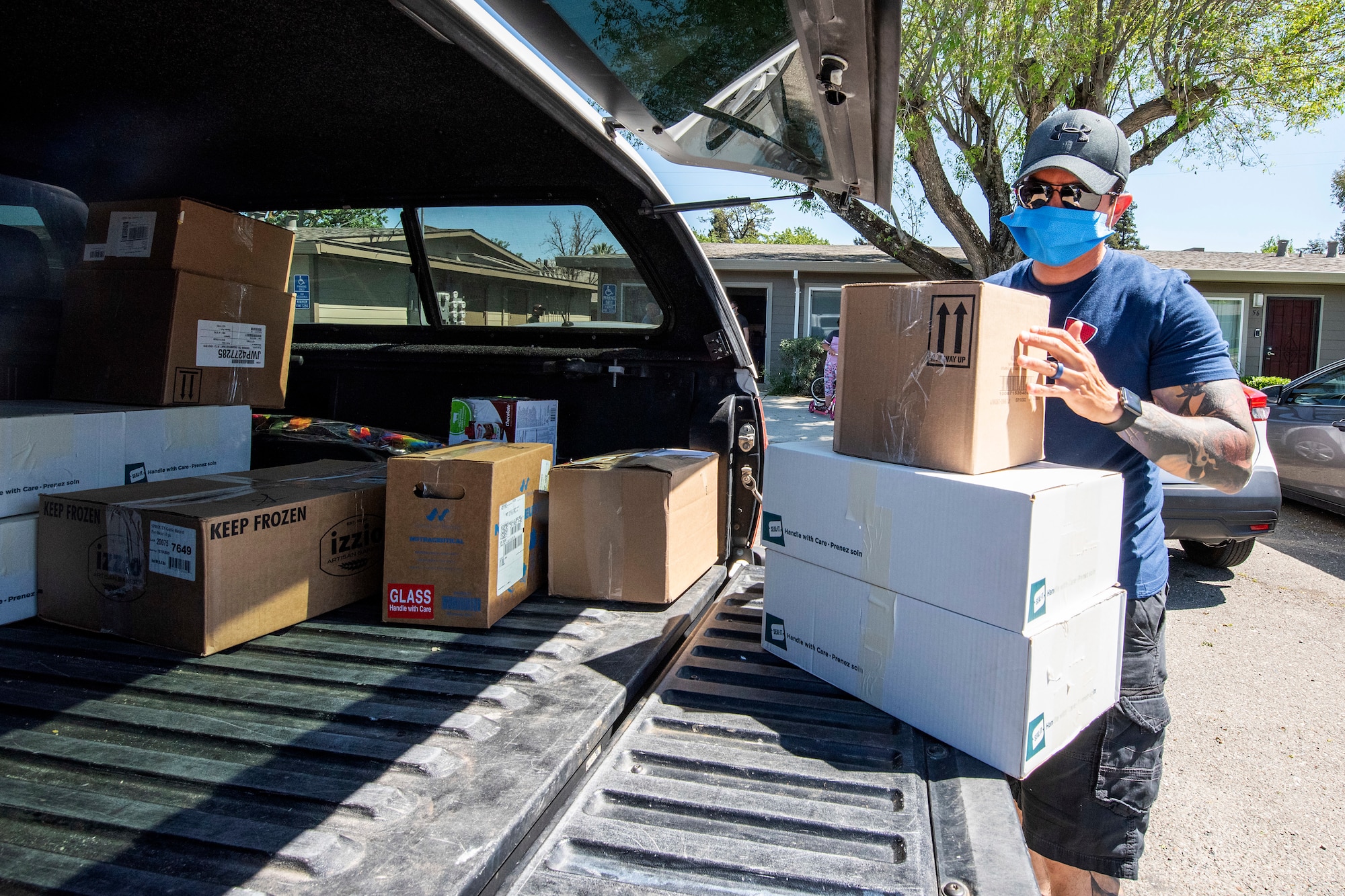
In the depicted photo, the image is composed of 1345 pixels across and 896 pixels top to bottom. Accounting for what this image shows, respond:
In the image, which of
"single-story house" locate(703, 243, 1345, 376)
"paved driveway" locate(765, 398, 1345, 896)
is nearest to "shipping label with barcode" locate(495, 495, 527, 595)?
"paved driveway" locate(765, 398, 1345, 896)

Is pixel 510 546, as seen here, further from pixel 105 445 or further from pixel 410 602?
pixel 105 445

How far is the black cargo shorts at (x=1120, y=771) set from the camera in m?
1.72

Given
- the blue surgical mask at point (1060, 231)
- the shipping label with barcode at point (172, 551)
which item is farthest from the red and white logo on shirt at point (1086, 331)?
the shipping label with barcode at point (172, 551)

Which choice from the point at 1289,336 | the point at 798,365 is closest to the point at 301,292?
the point at 798,365

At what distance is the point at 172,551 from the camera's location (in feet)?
5.80

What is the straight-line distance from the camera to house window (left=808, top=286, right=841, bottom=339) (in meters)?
17.9

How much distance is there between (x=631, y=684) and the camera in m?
1.68

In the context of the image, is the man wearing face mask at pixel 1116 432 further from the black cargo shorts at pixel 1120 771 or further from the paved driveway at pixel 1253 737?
the paved driveway at pixel 1253 737

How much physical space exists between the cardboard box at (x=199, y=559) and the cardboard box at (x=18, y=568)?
0.08ft

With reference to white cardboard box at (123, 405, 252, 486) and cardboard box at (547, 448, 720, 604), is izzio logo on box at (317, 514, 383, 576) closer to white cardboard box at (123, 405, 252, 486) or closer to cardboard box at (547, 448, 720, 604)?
cardboard box at (547, 448, 720, 604)

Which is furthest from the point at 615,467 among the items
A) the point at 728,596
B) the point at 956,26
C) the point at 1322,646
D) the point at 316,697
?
the point at 956,26

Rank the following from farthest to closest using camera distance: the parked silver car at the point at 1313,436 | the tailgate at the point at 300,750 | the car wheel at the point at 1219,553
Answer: the parked silver car at the point at 1313,436 < the car wheel at the point at 1219,553 < the tailgate at the point at 300,750

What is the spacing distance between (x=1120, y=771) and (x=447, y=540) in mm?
1630

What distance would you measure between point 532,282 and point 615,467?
1.19 m
